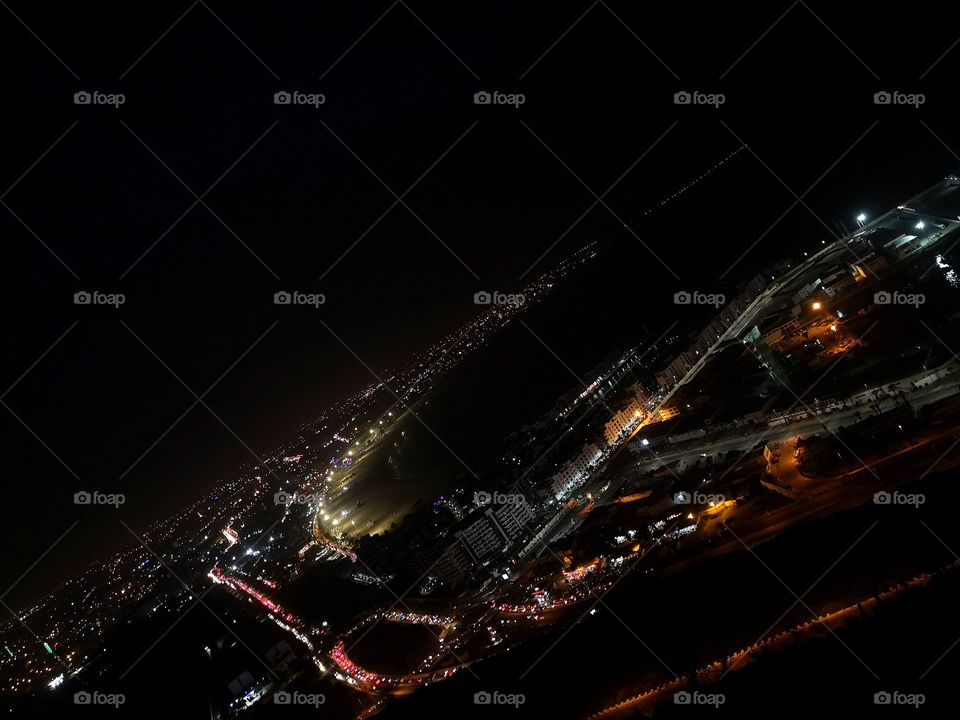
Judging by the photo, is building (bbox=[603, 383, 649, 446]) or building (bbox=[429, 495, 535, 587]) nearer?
building (bbox=[429, 495, 535, 587])

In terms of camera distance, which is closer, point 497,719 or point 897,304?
point 497,719

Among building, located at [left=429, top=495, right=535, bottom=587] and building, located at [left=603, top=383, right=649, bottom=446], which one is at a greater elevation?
building, located at [left=603, top=383, right=649, bottom=446]

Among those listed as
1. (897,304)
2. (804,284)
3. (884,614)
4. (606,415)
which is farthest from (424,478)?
(884,614)

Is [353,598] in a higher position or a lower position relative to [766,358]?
lower

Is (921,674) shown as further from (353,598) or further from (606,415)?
(353,598)

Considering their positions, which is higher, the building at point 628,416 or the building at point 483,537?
the building at point 628,416

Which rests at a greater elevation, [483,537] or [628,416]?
[628,416]

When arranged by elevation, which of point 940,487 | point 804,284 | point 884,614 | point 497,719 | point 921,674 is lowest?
point 497,719

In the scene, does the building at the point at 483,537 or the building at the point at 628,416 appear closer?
the building at the point at 483,537

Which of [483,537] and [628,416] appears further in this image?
[628,416]

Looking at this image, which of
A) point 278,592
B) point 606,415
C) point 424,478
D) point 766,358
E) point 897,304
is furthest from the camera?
point 424,478

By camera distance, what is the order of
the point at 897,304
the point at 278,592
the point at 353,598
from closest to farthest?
1. the point at 897,304
2. the point at 353,598
3. the point at 278,592
